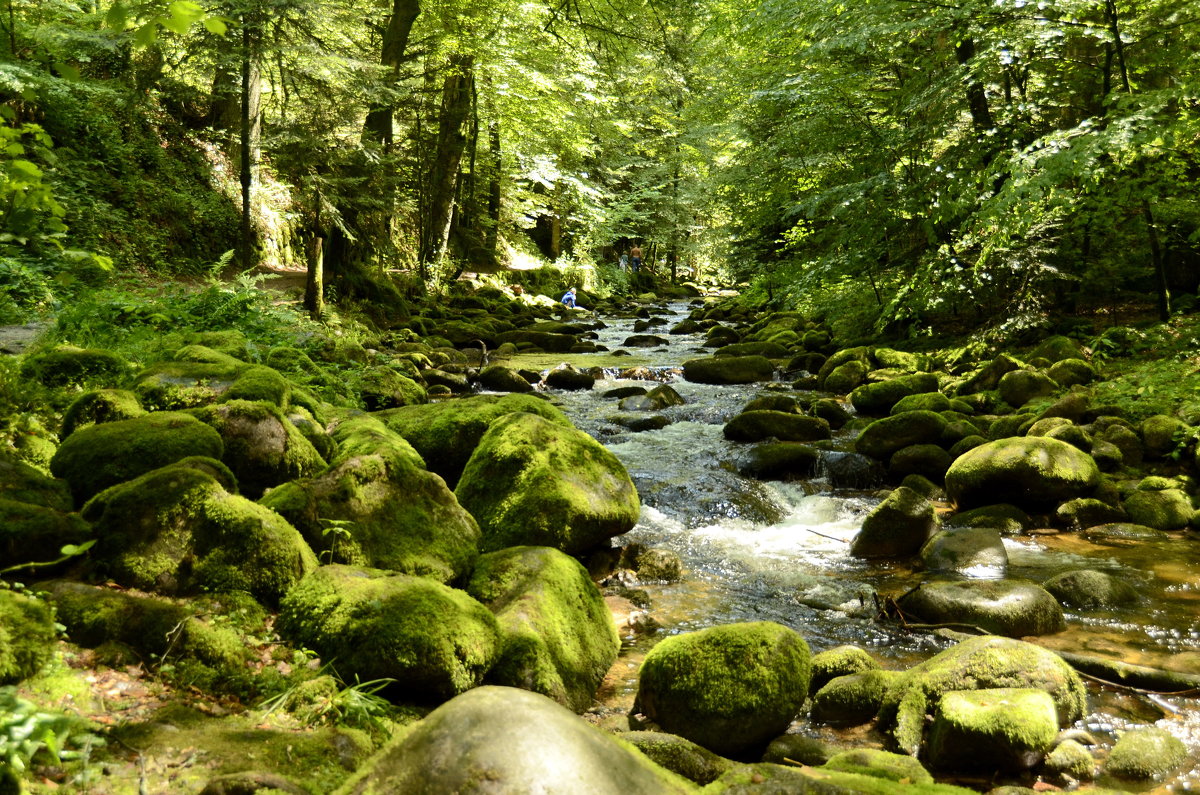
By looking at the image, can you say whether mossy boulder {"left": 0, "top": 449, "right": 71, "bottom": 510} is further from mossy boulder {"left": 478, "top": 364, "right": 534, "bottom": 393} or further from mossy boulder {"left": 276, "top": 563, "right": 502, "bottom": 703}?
mossy boulder {"left": 478, "top": 364, "right": 534, "bottom": 393}

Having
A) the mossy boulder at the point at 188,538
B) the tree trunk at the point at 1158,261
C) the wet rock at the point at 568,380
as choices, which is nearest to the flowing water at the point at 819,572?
the mossy boulder at the point at 188,538

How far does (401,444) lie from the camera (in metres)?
5.48

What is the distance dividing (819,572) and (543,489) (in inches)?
104

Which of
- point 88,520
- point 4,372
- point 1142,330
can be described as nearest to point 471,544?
point 88,520

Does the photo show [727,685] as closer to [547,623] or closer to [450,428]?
[547,623]

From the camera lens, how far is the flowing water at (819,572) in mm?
4477

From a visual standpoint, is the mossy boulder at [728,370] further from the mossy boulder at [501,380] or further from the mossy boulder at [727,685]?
the mossy boulder at [727,685]

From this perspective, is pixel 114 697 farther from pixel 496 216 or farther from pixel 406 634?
pixel 496 216

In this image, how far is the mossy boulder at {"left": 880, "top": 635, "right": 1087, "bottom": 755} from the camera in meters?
3.72

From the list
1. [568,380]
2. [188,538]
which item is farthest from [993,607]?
[568,380]

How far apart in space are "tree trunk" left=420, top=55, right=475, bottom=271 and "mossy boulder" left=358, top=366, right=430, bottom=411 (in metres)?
10.7

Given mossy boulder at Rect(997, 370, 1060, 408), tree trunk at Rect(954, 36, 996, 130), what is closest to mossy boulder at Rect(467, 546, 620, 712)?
mossy boulder at Rect(997, 370, 1060, 408)

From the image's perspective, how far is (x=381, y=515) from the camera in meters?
4.17

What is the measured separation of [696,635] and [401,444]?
2.78 meters
